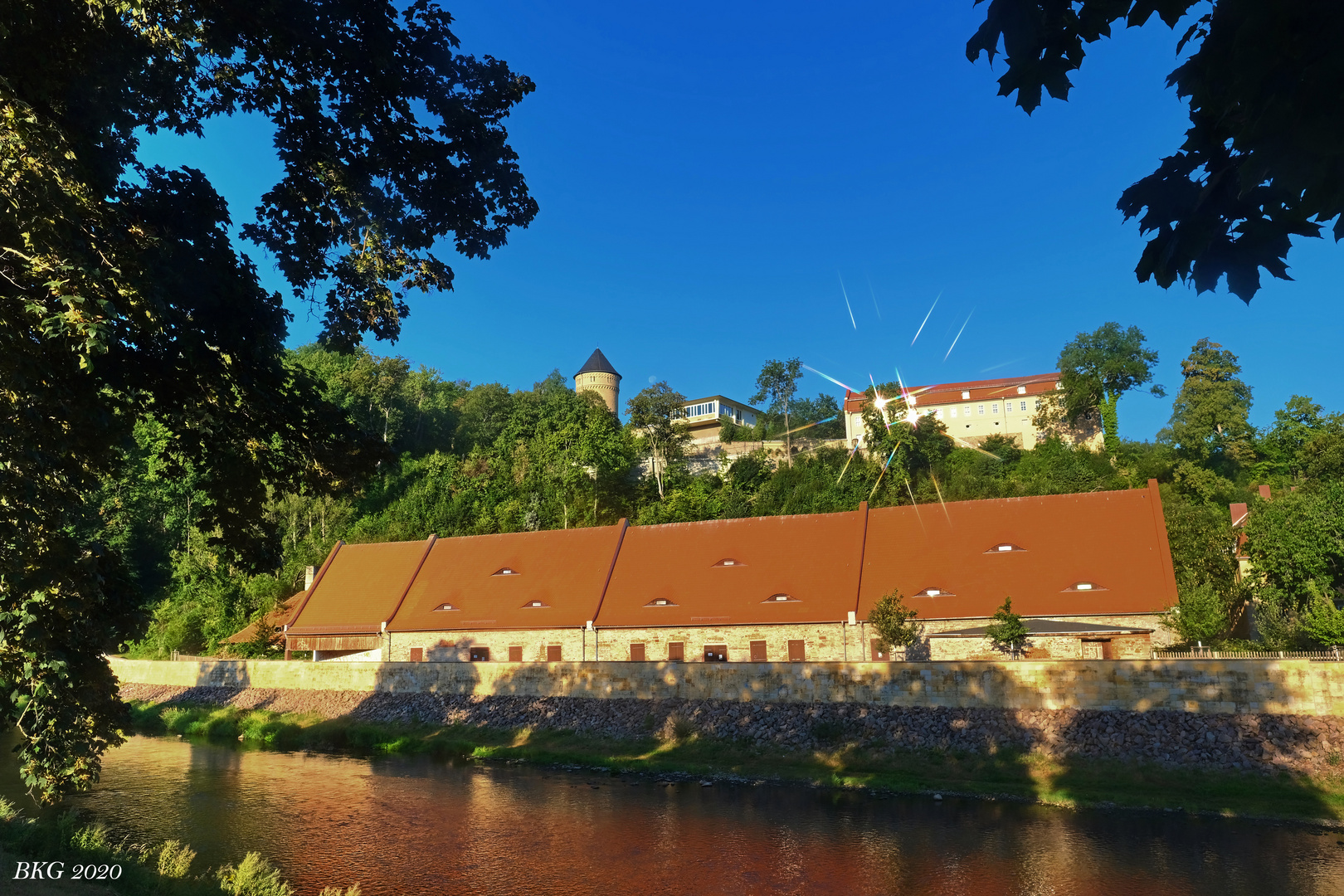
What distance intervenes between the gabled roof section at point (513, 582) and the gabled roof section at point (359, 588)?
0.98 m

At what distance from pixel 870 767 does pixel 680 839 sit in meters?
7.91

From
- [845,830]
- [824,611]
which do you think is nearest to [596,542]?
[824,611]

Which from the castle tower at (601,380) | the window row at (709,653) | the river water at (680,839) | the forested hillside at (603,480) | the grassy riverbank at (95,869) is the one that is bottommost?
the river water at (680,839)

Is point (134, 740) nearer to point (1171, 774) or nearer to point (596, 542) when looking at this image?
point (596, 542)

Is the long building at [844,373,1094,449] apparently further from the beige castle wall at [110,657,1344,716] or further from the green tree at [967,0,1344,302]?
the green tree at [967,0,1344,302]

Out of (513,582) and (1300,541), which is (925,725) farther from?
A: (513,582)

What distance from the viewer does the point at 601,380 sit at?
8844 centimetres

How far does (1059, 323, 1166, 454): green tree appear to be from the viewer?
213 feet

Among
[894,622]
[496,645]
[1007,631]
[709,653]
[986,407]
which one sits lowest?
[709,653]

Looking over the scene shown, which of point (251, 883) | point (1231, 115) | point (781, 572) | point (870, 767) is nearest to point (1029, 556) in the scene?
point (781, 572)

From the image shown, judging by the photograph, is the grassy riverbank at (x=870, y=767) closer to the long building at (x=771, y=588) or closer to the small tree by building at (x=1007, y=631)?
the small tree by building at (x=1007, y=631)

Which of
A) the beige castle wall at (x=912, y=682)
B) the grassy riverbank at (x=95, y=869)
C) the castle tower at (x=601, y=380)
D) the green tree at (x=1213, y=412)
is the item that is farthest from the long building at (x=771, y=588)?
the castle tower at (x=601, y=380)

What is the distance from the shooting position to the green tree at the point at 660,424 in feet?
207

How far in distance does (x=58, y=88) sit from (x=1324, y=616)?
104 feet
